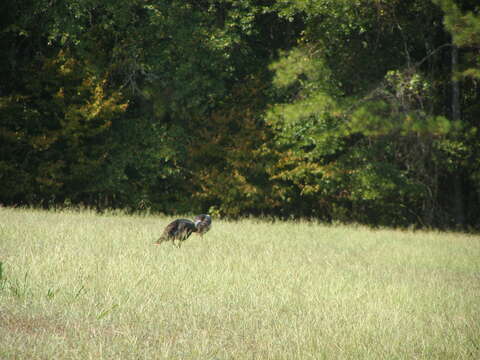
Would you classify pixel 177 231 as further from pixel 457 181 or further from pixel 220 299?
pixel 457 181

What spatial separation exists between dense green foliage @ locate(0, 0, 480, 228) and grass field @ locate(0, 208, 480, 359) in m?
A: 5.82

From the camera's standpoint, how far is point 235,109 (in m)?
18.3

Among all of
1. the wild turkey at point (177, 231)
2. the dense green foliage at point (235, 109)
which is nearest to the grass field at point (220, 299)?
the wild turkey at point (177, 231)

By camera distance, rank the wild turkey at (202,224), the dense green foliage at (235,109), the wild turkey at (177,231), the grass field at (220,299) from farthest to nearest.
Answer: the dense green foliage at (235,109), the wild turkey at (202,224), the wild turkey at (177,231), the grass field at (220,299)

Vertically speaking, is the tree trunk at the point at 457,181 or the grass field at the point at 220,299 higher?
the tree trunk at the point at 457,181

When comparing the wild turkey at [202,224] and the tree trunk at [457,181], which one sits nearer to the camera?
the wild turkey at [202,224]

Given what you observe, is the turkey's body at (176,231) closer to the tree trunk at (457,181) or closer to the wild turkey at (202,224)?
the wild turkey at (202,224)

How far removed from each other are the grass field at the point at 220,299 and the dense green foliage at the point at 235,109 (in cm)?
582

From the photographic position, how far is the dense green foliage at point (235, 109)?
16.4 meters

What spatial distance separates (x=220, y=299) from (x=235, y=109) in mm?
12573

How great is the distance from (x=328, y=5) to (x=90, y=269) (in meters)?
11.3

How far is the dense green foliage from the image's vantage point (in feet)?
53.7

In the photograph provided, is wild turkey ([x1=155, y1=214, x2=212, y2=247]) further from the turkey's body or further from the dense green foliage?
the dense green foliage

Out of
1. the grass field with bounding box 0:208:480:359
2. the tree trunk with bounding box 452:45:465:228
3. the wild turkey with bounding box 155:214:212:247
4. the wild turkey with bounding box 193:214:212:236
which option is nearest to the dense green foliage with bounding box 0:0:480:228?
the tree trunk with bounding box 452:45:465:228
